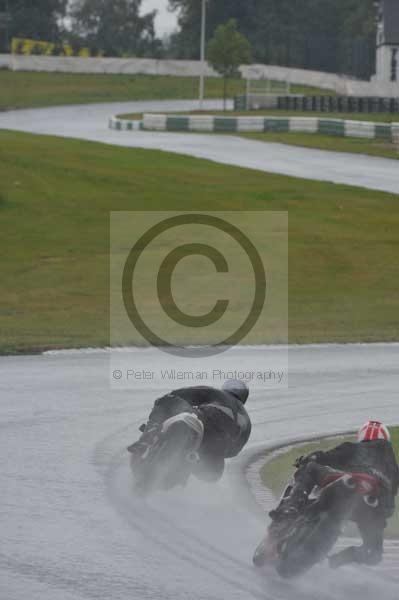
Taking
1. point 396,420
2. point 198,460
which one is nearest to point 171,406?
point 198,460

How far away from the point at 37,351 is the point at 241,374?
321 centimetres

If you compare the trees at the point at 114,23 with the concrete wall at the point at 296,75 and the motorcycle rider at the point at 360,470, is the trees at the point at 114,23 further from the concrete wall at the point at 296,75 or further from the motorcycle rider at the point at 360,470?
the motorcycle rider at the point at 360,470

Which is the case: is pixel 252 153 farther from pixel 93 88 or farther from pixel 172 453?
pixel 93 88

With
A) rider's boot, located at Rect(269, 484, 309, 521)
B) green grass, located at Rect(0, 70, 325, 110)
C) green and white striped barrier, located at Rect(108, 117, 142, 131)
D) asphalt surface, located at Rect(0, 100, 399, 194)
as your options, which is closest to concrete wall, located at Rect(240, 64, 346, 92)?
A: green grass, located at Rect(0, 70, 325, 110)

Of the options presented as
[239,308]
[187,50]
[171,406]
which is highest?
[187,50]

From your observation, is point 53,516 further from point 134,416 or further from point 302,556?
point 134,416

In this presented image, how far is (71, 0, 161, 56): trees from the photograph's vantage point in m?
150

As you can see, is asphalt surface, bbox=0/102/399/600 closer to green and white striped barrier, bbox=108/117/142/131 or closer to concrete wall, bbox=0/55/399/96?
green and white striped barrier, bbox=108/117/142/131

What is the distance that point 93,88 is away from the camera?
83.9 m

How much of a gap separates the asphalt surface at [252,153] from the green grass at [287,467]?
23.5 m

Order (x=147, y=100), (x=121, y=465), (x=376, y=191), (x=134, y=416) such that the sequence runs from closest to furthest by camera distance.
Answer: (x=121, y=465), (x=134, y=416), (x=376, y=191), (x=147, y=100)

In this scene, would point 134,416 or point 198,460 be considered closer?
point 198,460

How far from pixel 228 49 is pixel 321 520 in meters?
65.0

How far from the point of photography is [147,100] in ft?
265
